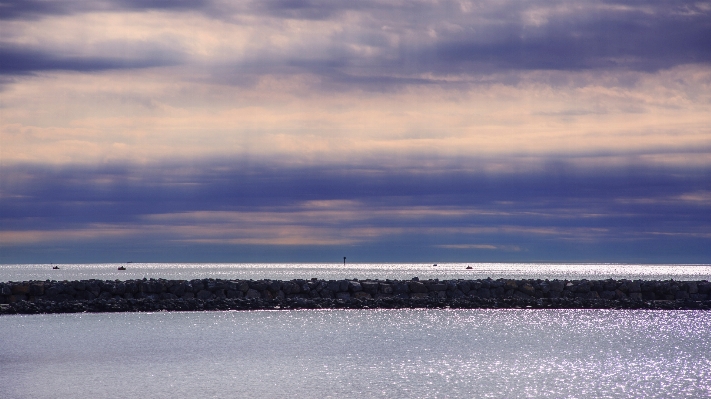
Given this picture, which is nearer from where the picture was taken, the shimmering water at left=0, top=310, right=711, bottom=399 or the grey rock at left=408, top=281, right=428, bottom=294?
the shimmering water at left=0, top=310, right=711, bottom=399

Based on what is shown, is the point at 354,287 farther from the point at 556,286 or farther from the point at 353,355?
the point at 353,355

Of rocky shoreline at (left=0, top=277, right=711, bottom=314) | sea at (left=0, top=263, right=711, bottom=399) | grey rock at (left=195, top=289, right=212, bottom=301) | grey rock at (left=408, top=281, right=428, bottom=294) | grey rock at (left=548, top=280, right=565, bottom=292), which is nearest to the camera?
sea at (left=0, top=263, right=711, bottom=399)

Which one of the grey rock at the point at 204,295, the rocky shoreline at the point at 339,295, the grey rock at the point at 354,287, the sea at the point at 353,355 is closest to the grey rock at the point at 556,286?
the rocky shoreline at the point at 339,295

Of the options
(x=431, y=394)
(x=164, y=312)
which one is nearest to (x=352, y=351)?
(x=431, y=394)

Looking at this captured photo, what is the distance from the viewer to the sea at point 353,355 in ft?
52.3

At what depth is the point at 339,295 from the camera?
3525 cm

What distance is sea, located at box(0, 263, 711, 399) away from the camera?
15945 millimetres

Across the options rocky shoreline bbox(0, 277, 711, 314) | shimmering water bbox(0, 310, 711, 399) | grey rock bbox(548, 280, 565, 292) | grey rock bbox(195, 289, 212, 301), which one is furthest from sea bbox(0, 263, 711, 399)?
grey rock bbox(548, 280, 565, 292)

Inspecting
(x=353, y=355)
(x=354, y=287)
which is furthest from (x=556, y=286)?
(x=353, y=355)

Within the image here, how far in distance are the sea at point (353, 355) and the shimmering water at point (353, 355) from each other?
0.03 meters

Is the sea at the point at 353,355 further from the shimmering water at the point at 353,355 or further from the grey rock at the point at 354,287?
the grey rock at the point at 354,287

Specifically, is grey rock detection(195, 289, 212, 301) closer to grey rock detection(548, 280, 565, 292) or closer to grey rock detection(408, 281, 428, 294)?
grey rock detection(408, 281, 428, 294)

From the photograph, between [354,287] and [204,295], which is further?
[354,287]

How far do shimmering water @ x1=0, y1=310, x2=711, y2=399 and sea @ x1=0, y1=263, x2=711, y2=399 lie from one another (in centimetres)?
3
